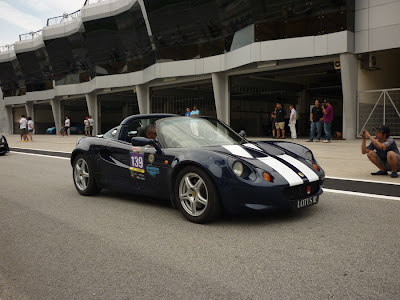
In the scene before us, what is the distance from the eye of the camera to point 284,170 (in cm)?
443

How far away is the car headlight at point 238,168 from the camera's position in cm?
424

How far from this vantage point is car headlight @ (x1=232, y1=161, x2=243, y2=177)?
4.24 m

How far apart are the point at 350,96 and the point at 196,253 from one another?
17143 millimetres

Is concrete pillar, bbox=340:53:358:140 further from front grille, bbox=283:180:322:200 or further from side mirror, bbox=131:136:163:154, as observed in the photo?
side mirror, bbox=131:136:163:154

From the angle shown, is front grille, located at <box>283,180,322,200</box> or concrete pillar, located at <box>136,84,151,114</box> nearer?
front grille, located at <box>283,180,322,200</box>

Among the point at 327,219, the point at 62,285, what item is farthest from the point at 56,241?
the point at 327,219

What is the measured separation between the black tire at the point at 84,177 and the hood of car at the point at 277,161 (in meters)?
2.47

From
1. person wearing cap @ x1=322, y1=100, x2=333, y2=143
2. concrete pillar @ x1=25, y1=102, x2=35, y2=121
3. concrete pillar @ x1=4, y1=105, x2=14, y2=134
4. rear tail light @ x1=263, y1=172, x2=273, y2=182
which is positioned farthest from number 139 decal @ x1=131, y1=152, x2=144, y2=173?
concrete pillar @ x1=4, y1=105, x2=14, y2=134

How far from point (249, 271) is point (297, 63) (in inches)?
740

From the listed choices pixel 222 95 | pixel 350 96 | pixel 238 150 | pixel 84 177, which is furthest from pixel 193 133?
pixel 222 95

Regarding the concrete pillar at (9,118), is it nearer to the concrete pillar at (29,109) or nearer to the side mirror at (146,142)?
the concrete pillar at (29,109)

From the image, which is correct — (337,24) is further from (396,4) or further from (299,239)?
(299,239)

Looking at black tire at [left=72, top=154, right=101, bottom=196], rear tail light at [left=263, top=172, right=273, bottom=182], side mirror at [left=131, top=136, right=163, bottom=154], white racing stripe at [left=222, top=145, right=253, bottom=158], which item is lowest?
black tire at [left=72, top=154, right=101, bottom=196]

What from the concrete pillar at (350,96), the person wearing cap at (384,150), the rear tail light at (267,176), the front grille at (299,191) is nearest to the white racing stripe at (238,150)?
the rear tail light at (267,176)
